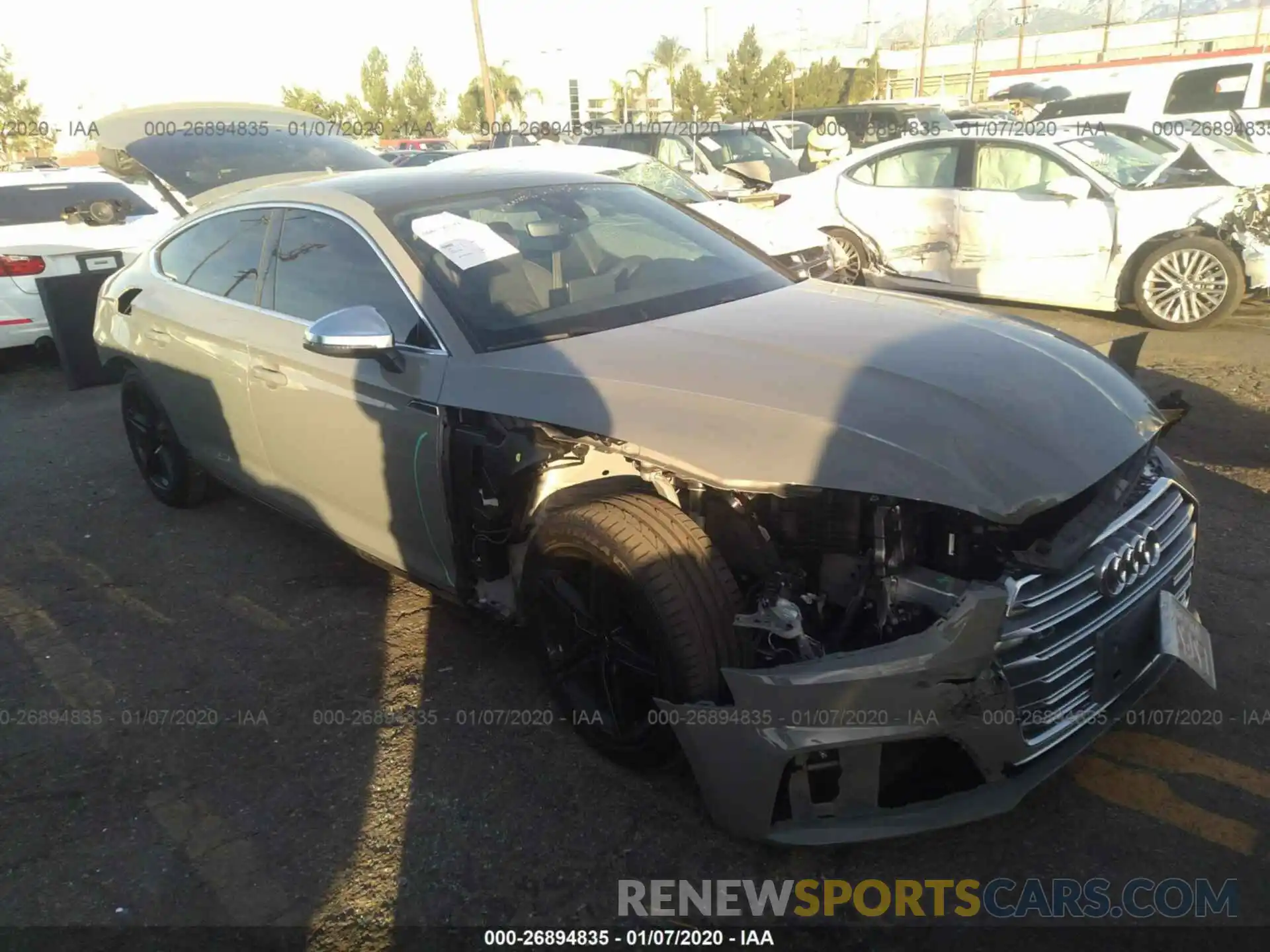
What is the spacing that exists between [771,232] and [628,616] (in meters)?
4.93

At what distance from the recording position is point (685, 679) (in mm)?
2404

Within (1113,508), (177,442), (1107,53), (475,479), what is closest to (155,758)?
(475,479)

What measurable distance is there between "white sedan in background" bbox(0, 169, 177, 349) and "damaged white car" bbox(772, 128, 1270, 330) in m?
6.23

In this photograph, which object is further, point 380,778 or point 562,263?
point 562,263

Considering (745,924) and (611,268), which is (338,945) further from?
(611,268)

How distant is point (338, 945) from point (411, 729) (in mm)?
864

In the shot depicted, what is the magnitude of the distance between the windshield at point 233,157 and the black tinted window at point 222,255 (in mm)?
2296

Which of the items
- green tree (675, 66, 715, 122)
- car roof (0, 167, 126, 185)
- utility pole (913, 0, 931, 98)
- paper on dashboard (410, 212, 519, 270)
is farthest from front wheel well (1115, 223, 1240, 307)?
utility pole (913, 0, 931, 98)

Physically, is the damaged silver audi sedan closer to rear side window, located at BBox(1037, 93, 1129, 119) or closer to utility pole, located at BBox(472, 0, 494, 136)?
rear side window, located at BBox(1037, 93, 1129, 119)

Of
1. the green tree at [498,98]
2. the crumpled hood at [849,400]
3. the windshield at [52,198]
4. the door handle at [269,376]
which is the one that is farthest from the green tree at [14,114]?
the crumpled hood at [849,400]

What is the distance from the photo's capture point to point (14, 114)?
94.2ft

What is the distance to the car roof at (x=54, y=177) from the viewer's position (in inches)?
321

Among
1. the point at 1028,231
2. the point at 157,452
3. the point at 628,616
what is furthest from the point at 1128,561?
the point at 1028,231

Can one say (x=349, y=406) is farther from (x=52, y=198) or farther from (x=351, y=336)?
(x=52, y=198)
